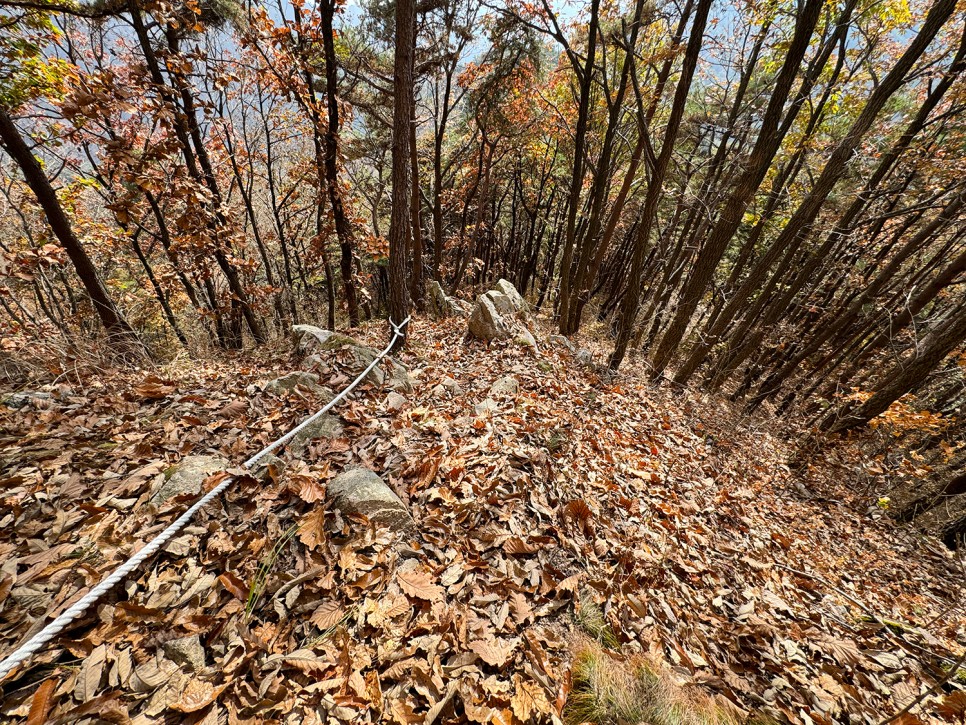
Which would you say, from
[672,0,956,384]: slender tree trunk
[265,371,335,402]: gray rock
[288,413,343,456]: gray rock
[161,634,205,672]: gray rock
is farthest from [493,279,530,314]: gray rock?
[161,634,205,672]: gray rock

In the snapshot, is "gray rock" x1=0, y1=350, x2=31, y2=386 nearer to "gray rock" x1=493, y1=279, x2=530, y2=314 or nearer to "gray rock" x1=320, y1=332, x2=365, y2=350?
"gray rock" x1=320, y1=332, x2=365, y2=350

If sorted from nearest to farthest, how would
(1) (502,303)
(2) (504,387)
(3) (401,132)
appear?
(3) (401,132) → (2) (504,387) → (1) (502,303)

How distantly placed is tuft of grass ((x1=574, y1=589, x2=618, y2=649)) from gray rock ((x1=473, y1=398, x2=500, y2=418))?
2424 mm

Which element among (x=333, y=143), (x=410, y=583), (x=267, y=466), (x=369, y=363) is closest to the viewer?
(x=410, y=583)

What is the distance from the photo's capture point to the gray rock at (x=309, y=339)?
19.0 ft

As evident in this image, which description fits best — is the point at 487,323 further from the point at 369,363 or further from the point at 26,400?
the point at 26,400

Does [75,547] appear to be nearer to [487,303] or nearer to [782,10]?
[487,303]

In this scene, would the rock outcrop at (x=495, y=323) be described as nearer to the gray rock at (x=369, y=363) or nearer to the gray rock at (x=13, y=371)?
the gray rock at (x=369, y=363)

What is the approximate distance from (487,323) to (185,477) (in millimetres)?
6019

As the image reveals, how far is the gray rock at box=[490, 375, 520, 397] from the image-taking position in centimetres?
557

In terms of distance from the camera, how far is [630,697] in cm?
206

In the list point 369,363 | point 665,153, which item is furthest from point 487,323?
point 665,153

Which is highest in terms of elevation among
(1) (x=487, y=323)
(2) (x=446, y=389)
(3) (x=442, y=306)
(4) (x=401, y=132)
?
(4) (x=401, y=132)

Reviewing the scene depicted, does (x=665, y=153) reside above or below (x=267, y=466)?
above
